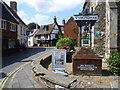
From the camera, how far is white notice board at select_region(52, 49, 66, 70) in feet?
20.0

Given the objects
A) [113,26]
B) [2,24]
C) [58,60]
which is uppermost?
[2,24]

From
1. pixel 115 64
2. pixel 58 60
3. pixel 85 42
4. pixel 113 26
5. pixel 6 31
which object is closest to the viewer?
pixel 115 64

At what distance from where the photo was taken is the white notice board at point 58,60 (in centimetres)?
610

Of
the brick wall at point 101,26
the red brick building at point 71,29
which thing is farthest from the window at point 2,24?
the red brick building at point 71,29

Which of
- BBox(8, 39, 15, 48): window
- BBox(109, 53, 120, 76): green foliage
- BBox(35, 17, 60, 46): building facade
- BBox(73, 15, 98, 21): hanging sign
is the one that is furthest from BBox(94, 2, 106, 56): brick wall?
BBox(35, 17, 60, 46): building facade

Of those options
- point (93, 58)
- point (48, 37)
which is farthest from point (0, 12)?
point (48, 37)

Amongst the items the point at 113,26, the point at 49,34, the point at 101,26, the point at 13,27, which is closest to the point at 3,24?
the point at 13,27

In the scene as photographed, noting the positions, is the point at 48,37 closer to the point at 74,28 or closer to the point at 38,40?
the point at 38,40

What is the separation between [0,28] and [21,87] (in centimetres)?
1531

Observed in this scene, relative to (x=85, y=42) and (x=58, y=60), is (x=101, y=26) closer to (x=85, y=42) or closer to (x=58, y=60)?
(x=85, y=42)

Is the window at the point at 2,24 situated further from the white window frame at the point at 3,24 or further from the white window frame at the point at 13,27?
the white window frame at the point at 13,27

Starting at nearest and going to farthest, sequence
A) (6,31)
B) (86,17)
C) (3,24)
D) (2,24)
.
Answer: (86,17) → (2,24) → (3,24) → (6,31)

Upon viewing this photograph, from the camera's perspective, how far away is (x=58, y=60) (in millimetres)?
6168

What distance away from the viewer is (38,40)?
51.3m
